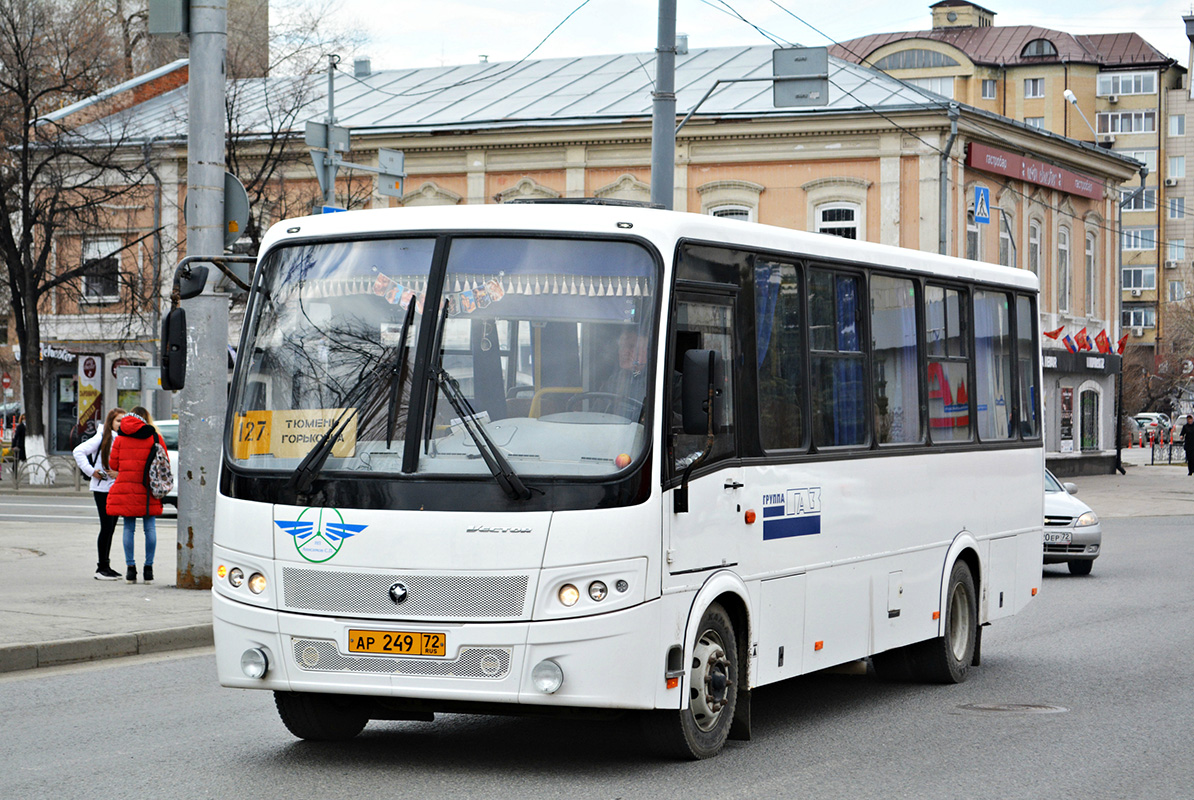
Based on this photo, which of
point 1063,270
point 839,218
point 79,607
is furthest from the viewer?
point 1063,270

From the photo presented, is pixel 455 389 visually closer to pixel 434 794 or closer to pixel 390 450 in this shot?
pixel 390 450

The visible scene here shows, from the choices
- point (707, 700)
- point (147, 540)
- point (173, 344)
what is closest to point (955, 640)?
point (707, 700)

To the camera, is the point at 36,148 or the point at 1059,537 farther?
the point at 36,148

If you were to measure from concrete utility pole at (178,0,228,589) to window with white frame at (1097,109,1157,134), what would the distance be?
97374 millimetres

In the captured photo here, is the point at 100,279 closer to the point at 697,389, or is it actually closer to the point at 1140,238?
the point at 697,389

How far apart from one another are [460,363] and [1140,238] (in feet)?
337

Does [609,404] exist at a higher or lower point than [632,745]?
higher

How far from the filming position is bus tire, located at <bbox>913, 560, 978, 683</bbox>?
443 inches

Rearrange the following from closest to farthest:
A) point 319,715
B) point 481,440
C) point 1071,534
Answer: point 481,440, point 319,715, point 1071,534

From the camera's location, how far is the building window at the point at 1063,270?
46.9m

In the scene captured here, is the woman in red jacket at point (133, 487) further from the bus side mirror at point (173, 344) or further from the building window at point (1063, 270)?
the building window at point (1063, 270)

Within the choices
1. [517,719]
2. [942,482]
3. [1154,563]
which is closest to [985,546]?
[942,482]

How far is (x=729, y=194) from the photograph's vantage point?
40750 mm

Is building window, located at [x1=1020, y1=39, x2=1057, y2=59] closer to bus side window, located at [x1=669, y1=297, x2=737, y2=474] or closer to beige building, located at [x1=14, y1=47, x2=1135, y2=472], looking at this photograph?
beige building, located at [x1=14, y1=47, x2=1135, y2=472]
